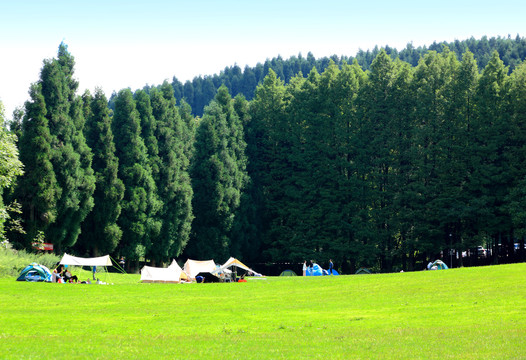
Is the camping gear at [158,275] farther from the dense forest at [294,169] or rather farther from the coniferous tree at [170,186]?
the coniferous tree at [170,186]

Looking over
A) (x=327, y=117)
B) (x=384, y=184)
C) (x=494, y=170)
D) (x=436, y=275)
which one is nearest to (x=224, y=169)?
(x=327, y=117)

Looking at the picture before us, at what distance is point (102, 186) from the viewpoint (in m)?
58.5

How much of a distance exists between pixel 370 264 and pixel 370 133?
13996 millimetres

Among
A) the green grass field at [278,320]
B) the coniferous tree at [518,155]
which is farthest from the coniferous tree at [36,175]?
the coniferous tree at [518,155]

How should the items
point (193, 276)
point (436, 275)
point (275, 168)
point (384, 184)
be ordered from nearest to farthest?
point (436, 275), point (193, 276), point (384, 184), point (275, 168)

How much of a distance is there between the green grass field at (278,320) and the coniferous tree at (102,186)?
2173cm

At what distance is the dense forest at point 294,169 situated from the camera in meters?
54.8

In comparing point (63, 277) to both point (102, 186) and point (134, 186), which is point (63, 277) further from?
point (134, 186)

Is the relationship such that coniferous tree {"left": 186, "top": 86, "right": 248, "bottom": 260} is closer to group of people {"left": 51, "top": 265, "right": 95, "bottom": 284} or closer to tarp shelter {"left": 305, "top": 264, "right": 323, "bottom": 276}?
tarp shelter {"left": 305, "top": 264, "right": 323, "bottom": 276}

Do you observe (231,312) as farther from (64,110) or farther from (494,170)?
(494,170)

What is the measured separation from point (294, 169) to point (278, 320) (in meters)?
51.7

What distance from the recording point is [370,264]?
65.5 metres

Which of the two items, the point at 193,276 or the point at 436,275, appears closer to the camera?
the point at 436,275

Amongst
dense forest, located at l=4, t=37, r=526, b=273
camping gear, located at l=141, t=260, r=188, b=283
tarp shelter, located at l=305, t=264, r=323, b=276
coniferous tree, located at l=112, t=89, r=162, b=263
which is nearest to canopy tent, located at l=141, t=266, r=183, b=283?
camping gear, located at l=141, t=260, r=188, b=283
